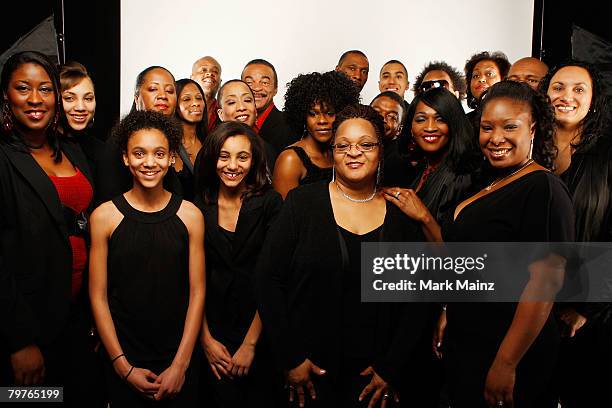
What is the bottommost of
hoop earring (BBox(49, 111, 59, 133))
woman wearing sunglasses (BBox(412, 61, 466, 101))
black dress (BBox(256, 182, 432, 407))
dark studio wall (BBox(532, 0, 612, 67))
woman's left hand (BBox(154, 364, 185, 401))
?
woman's left hand (BBox(154, 364, 185, 401))

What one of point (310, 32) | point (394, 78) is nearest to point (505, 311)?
point (394, 78)

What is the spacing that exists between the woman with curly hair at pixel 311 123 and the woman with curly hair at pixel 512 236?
0.88m

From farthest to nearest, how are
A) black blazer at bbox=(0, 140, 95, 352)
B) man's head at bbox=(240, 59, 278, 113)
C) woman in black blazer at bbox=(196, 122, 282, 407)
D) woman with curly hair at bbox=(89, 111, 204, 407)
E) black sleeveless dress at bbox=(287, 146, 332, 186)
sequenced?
man's head at bbox=(240, 59, 278, 113), black sleeveless dress at bbox=(287, 146, 332, 186), woman in black blazer at bbox=(196, 122, 282, 407), woman with curly hair at bbox=(89, 111, 204, 407), black blazer at bbox=(0, 140, 95, 352)

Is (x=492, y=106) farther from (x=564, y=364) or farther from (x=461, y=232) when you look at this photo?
(x=564, y=364)

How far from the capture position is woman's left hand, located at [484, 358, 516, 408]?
2.03 meters

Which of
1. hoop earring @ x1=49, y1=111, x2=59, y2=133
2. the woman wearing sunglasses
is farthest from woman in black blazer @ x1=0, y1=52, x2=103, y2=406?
the woman wearing sunglasses

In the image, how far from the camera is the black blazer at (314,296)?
217cm

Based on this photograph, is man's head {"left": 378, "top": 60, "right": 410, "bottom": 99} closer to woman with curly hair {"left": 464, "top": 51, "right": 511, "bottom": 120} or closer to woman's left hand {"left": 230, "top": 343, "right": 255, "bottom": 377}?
woman with curly hair {"left": 464, "top": 51, "right": 511, "bottom": 120}

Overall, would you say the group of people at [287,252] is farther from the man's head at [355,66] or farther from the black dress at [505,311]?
the man's head at [355,66]

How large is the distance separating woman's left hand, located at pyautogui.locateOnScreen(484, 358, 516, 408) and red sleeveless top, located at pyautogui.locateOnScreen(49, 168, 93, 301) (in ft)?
5.02

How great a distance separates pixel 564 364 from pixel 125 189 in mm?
1891

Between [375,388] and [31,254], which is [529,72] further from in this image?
[31,254]

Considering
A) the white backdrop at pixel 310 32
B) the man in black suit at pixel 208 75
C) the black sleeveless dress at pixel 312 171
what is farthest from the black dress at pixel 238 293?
the white backdrop at pixel 310 32

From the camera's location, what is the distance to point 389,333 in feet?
7.23
